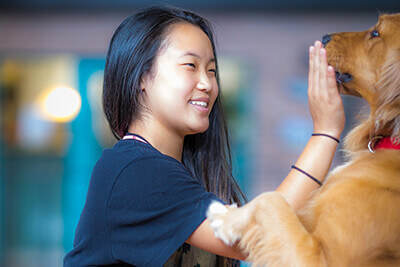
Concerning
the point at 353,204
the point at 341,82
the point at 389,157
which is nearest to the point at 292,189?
the point at 353,204

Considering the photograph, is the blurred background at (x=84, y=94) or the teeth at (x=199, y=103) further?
the blurred background at (x=84, y=94)

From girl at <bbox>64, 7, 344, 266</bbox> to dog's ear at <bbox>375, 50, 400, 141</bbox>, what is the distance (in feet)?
0.92

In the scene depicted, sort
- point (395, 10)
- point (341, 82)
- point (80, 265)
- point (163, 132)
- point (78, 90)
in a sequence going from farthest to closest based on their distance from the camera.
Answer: point (78, 90) < point (395, 10) < point (341, 82) < point (163, 132) < point (80, 265)

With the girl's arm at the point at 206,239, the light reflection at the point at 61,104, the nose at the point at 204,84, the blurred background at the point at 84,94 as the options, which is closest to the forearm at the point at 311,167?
the girl's arm at the point at 206,239

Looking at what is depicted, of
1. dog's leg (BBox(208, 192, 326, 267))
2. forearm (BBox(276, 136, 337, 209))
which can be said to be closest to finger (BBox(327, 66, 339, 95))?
forearm (BBox(276, 136, 337, 209))

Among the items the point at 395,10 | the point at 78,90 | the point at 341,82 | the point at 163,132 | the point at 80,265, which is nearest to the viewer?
the point at 80,265

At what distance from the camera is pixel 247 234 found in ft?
4.51

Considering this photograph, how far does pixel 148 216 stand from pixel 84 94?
4.13m

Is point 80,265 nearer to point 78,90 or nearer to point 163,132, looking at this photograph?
point 163,132

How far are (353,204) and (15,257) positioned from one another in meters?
4.97

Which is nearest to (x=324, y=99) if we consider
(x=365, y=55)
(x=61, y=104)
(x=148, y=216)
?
(x=365, y=55)

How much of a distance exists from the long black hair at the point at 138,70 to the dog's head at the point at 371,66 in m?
0.56

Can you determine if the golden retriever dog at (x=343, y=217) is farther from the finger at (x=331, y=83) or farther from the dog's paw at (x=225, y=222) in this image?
the finger at (x=331, y=83)

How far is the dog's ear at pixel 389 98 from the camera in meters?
1.58
